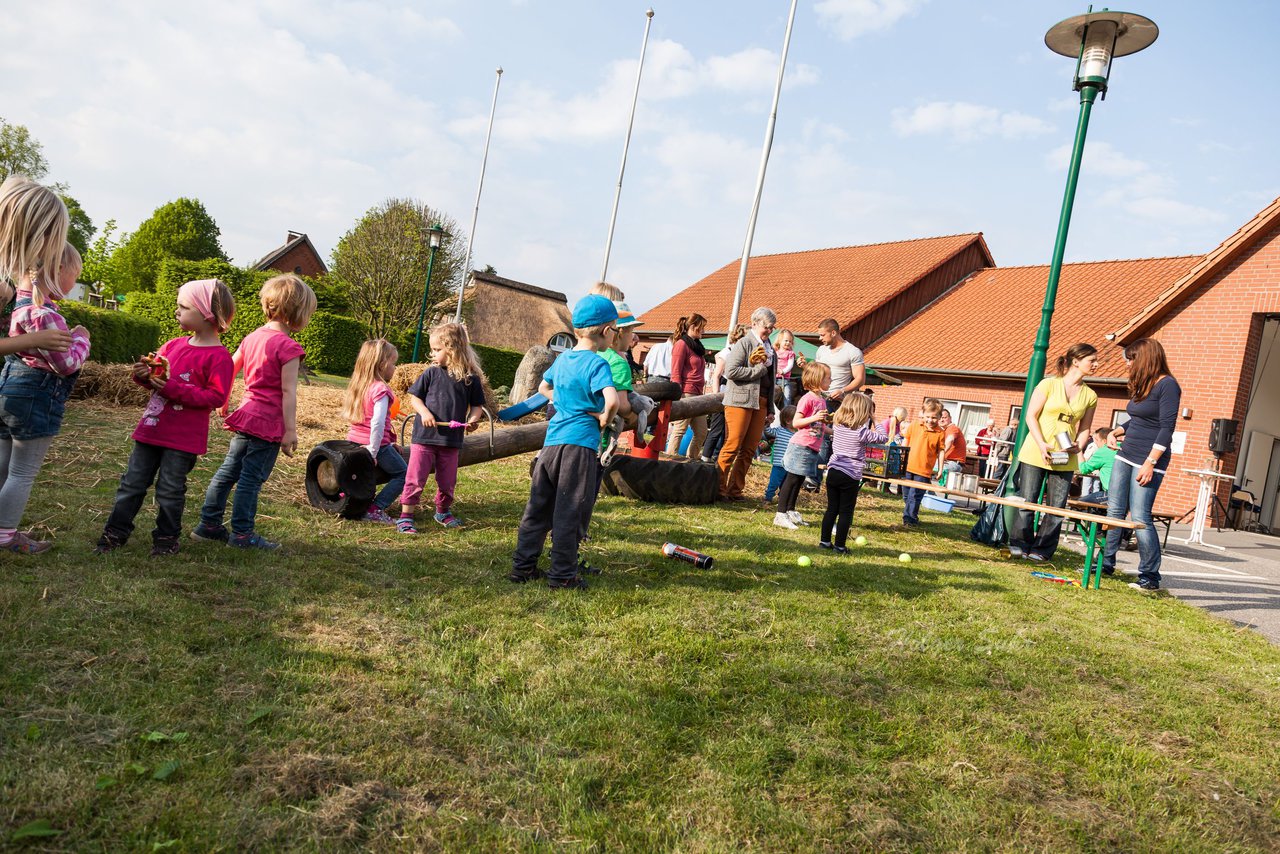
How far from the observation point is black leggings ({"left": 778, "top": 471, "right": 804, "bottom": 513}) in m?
8.00

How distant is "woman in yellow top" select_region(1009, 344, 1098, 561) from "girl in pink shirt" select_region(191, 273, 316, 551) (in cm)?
683

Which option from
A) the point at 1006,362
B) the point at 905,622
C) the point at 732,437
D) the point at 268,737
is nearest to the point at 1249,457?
the point at 1006,362

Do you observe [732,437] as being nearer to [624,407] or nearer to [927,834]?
[624,407]

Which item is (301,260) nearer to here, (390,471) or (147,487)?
(390,471)

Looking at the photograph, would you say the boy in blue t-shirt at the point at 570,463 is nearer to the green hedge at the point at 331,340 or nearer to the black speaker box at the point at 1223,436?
the black speaker box at the point at 1223,436

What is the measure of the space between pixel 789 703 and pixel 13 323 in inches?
157

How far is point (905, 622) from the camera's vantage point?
189 inches

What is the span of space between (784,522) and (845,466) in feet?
3.89

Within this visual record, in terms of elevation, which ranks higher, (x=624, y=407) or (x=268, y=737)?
(x=624, y=407)

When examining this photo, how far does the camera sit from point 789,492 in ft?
26.3

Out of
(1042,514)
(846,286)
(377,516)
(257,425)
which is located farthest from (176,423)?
(846,286)

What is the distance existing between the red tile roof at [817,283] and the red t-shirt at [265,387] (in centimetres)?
2478

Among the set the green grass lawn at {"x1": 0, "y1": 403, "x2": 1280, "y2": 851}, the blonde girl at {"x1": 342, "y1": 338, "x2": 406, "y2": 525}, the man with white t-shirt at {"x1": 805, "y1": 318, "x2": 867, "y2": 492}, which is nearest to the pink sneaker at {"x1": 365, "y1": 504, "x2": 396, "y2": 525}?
the blonde girl at {"x1": 342, "y1": 338, "x2": 406, "y2": 525}

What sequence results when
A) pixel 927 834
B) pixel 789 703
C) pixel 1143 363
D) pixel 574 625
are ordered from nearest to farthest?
pixel 927 834
pixel 789 703
pixel 574 625
pixel 1143 363
